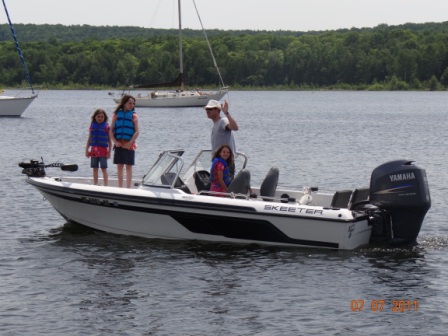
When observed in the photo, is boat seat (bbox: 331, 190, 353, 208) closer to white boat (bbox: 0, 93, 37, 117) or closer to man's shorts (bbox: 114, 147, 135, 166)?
man's shorts (bbox: 114, 147, 135, 166)

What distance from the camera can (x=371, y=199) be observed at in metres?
14.0

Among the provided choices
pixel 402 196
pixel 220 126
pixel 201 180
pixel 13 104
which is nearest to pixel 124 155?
pixel 201 180

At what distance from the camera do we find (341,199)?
14648mm

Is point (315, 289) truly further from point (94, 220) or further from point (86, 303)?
point (94, 220)

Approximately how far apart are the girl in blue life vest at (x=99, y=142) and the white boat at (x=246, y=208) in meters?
0.47

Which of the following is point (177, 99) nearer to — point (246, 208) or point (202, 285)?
point (246, 208)

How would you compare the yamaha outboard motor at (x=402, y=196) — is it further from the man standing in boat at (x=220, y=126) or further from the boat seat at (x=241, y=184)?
the man standing in boat at (x=220, y=126)

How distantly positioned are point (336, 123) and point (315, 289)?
4630 centimetres

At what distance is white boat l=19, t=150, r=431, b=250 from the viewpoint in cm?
1380

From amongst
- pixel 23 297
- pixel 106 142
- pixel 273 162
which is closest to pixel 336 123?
pixel 273 162

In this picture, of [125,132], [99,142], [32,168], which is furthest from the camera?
[32,168]

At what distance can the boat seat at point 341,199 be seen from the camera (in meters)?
14.6

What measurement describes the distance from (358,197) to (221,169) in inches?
79.3

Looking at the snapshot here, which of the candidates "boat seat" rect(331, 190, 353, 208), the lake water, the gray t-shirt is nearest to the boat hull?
the lake water
